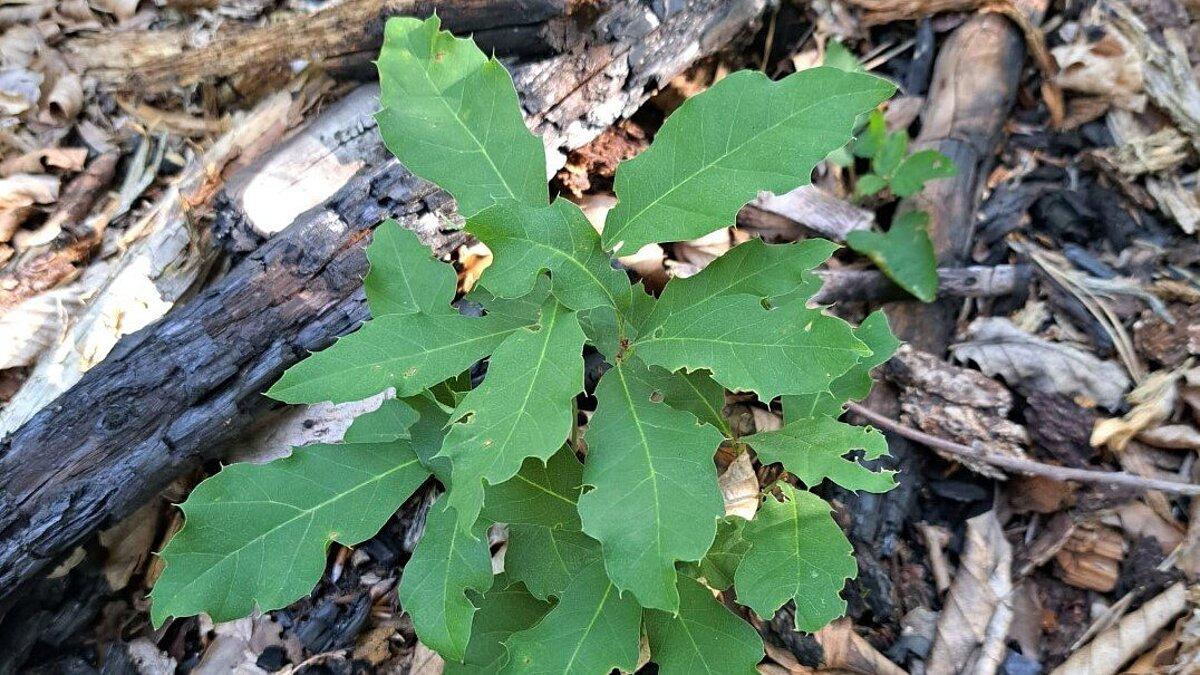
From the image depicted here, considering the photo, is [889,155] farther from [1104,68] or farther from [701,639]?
[701,639]

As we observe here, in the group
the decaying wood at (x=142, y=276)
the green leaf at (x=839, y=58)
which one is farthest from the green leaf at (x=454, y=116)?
the green leaf at (x=839, y=58)

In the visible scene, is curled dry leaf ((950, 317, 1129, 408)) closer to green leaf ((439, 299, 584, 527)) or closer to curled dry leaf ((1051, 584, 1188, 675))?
curled dry leaf ((1051, 584, 1188, 675))

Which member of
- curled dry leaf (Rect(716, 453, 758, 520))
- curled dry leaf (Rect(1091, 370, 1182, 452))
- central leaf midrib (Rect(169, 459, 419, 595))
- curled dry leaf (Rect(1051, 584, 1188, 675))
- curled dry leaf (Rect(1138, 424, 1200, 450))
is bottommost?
curled dry leaf (Rect(1051, 584, 1188, 675))

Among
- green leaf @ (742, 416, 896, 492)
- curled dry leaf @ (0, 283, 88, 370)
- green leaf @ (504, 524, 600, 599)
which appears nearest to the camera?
green leaf @ (742, 416, 896, 492)

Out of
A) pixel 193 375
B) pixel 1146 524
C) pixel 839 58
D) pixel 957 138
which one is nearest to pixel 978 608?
pixel 1146 524

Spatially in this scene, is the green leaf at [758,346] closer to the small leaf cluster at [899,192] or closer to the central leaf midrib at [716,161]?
the central leaf midrib at [716,161]

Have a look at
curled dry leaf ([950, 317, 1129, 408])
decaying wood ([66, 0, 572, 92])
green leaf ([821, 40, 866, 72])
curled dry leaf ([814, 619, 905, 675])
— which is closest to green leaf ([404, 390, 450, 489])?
curled dry leaf ([814, 619, 905, 675])

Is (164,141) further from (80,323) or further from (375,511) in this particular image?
(375,511)
